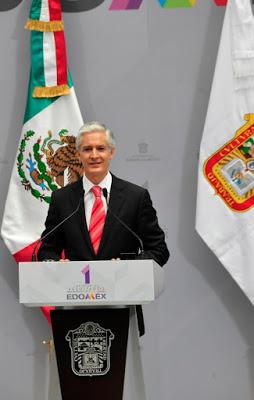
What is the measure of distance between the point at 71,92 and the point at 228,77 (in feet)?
3.02

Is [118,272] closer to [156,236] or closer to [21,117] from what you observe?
[156,236]

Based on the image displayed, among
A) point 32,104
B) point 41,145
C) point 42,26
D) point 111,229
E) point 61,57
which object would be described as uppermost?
point 42,26

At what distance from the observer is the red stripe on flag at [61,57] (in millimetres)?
4309

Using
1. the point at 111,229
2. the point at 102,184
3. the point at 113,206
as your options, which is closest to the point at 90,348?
the point at 111,229

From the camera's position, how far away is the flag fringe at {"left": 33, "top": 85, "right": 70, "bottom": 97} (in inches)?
170

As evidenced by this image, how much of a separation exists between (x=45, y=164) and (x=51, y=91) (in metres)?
0.43

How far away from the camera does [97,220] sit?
3076 millimetres

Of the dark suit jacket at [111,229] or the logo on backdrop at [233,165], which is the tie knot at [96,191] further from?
the logo on backdrop at [233,165]

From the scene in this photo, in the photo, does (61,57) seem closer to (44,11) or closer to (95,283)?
(44,11)

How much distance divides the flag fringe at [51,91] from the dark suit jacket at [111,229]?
1.26 meters

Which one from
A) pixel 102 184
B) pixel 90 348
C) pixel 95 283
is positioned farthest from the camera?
pixel 102 184

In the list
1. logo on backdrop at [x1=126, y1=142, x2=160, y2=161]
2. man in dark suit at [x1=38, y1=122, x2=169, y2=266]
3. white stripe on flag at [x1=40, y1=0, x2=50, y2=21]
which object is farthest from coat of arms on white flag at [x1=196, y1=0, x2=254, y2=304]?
man in dark suit at [x1=38, y1=122, x2=169, y2=266]

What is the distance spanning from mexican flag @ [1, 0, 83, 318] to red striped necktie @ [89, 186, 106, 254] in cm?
127

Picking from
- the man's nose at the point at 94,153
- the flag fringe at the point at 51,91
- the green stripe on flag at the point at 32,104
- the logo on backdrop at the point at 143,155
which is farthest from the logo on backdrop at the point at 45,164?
the man's nose at the point at 94,153
